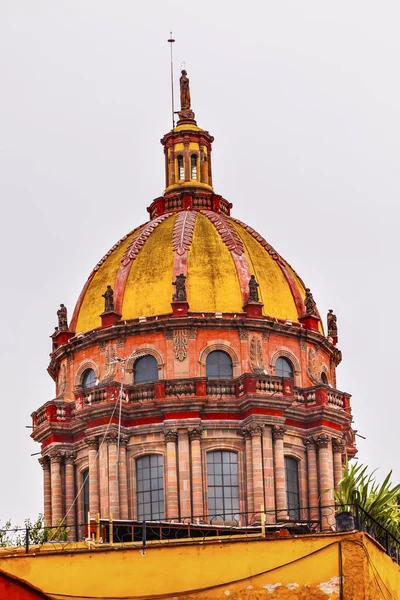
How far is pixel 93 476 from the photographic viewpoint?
7175cm

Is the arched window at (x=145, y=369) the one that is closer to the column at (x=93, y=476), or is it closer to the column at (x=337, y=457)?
the column at (x=93, y=476)

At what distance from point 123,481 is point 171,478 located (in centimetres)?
228

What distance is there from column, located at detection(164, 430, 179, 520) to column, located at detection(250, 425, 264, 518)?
3.34 m

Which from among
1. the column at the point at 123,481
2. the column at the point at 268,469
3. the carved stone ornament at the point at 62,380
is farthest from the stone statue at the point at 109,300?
the column at the point at 268,469

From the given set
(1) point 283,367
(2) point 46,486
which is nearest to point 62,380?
(2) point 46,486

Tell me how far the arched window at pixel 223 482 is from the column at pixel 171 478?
59.2 inches

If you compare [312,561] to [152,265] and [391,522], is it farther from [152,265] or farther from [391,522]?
[152,265]

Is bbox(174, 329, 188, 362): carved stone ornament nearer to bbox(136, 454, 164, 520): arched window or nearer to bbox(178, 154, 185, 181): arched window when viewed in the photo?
bbox(136, 454, 164, 520): arched window

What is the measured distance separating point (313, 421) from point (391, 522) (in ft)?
80.2

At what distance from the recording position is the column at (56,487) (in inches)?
2886

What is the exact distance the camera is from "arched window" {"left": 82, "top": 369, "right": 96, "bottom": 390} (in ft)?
246

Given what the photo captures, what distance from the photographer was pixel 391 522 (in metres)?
49.2

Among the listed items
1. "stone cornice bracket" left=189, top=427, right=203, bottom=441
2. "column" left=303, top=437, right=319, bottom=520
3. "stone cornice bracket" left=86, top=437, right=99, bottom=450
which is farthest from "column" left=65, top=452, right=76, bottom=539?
"column" left=303, top=437, right=319, bottom=520

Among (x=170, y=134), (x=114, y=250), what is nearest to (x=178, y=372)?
(x=114, y=250)
